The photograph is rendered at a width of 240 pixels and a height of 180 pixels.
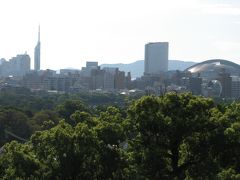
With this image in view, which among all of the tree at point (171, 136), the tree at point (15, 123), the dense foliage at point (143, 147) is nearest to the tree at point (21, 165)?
the dense foliage at point (143, 147)

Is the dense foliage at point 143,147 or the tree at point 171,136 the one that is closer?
the dense foliage at point 143,147

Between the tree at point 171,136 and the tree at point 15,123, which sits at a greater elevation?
the tree at point 171,136

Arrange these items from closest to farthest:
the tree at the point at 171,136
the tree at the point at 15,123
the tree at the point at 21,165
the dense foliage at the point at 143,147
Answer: the tree at the point at 21,165
the dense foliage at the point at 143,147
the tree at the point at 171,136
the tree at the point at 15,123

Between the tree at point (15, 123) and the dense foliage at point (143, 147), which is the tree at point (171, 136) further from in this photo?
the tree at point (15, 123)

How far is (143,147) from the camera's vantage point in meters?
17.5

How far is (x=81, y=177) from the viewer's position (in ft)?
55.3

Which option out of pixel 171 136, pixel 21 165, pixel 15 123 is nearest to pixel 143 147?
pixel 171 136

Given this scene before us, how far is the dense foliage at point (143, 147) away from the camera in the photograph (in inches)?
661

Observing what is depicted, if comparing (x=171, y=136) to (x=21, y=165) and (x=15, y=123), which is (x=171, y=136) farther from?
(x=15, y=123)

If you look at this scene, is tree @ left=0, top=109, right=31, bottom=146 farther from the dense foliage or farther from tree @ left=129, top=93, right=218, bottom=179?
tree @ left=129, top=93, right=218, bottom=179

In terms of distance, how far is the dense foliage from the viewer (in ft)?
55.1

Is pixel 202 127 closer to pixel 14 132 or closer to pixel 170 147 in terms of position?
pixel 170 147

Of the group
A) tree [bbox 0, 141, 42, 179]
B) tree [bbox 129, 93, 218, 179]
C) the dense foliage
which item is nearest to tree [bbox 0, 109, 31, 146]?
the dense foliage

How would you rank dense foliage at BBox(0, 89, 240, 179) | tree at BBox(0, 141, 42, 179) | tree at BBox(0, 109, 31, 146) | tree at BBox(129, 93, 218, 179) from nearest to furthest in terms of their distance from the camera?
tree at BBox(0, 141, 42, 179) < dense foliage at BBox(0, 89, 240, 179) < tree at BBox(129, 93, 218, 179) < tree at BBox(0, 109, 31, 146)
